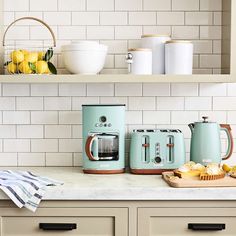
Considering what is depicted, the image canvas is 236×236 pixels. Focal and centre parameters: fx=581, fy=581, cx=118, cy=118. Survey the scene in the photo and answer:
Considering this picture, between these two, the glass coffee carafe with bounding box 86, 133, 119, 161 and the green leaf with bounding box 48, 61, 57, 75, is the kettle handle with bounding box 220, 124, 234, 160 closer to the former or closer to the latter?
the glass coffee carafe with bounding box 86, 133, 119, 161

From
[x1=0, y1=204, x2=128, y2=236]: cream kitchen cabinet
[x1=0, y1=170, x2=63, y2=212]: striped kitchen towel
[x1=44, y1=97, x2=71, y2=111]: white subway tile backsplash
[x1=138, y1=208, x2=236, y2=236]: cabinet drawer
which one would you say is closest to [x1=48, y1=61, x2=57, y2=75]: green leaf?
[x1=44, y1=97, x2=71, y2=111]: white subway tile backsplash

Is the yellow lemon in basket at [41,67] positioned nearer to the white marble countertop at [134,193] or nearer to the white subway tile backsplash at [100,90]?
the white subway tile backsplash at [100,90]

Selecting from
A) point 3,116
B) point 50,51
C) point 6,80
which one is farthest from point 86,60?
point 3,116

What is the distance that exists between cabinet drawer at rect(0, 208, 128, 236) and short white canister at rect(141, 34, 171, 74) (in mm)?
886

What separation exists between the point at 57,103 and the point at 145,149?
631mm

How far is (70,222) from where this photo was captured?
2.81 metres

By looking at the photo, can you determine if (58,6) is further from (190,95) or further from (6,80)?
(190,95)

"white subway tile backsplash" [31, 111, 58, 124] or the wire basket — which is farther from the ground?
the wire basket

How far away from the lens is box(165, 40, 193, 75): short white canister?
10.4 ft

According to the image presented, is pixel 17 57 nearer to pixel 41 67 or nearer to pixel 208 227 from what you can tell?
pixel 41 67

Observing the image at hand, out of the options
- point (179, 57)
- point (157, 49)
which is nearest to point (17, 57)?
point (157, 49)

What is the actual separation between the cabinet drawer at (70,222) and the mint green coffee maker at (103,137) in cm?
44

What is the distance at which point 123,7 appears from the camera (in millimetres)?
3457

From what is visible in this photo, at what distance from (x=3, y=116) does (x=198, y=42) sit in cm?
125
